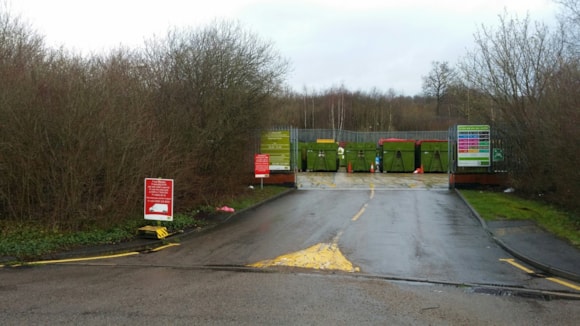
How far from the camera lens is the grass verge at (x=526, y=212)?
11.6 metres

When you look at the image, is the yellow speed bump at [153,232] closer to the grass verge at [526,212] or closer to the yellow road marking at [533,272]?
the yellow road marking at [533,272]

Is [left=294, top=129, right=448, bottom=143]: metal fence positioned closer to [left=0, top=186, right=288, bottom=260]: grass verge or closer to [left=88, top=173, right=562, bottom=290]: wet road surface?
[left=88, top=173, right=562, bottom=290]: wet road surface

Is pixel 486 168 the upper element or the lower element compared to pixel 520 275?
upper

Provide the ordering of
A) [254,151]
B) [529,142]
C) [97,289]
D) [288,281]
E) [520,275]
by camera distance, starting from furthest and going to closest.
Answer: [254,151] → [529,142] → [520,275] → [288,281] → [97,289]

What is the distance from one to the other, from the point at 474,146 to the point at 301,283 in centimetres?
1661

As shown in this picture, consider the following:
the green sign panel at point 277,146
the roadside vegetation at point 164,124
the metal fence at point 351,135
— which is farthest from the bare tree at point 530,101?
the metal fence at point 351,135

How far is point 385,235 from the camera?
1166cm

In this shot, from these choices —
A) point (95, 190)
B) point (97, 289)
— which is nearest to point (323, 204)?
point (95, 190)

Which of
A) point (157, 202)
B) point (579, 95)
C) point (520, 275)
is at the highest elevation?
point (579, 95)

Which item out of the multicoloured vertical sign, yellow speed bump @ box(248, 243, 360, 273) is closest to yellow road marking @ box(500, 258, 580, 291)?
yellow speed bump @ box(248, 243, 360, 273)

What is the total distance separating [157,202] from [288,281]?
5.32 metres

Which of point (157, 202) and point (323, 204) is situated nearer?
point (157, 202)

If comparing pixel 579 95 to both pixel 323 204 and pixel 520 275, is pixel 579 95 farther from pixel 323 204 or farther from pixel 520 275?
pixel 323 204

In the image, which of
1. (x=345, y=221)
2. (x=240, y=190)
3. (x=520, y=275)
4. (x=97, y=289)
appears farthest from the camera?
(x=240, y=190)
